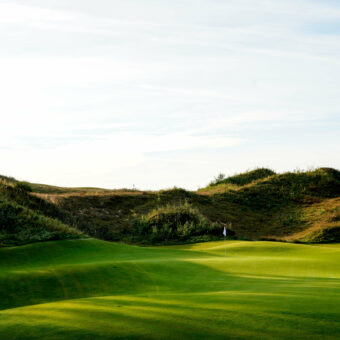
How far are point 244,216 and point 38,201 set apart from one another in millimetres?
19155

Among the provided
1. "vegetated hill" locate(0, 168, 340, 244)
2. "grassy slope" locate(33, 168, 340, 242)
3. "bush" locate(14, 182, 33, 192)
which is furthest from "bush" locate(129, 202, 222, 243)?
"bush" locate(14, 182, 33, 192)

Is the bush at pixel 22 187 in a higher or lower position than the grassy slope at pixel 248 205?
higher

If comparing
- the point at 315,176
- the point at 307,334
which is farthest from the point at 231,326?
the point at 315,176

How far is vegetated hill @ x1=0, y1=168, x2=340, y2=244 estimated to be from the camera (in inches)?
1428

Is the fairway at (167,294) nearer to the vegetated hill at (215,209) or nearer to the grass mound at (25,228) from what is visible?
the grass mound at (25,228)

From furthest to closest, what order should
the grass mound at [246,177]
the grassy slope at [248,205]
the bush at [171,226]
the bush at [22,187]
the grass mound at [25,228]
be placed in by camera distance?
the grass mound at [246,177] < the grassy slope at [248,205] < the bush at [22,187] < the bush at [171,226] < the grass mound at [25,228]

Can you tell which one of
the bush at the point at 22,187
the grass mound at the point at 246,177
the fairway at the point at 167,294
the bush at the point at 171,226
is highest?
the grass mound at the point at 246,177

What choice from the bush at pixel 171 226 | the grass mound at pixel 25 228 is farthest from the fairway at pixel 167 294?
the bush at pixel 171 226

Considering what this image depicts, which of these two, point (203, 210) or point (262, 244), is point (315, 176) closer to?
point (203, 210)

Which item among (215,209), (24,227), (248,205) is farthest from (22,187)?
(248,205)

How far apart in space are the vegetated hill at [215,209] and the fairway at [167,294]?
9522mm

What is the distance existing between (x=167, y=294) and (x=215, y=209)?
1348 inches

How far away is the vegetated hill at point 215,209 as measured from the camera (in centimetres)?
3628

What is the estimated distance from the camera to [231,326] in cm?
718
